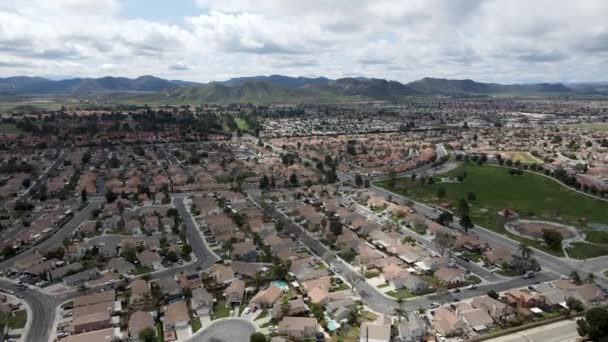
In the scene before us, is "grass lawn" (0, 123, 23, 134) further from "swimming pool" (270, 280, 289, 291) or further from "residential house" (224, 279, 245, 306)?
"swimming pool" (270, 280, 289, 291)

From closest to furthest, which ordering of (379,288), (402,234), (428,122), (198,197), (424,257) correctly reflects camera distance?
1. (379,288)
2. (424,257)
3. (402,234)
4. (198,197)
5. (428,122)

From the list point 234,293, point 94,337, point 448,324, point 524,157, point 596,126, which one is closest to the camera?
point 94,337

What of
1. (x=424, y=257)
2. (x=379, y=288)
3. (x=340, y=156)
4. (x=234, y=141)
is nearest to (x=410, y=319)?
(x=379, y=288)

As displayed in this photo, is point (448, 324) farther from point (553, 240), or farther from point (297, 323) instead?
point (553, 240)

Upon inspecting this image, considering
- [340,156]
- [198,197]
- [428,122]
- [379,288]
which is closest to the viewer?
[379,288]

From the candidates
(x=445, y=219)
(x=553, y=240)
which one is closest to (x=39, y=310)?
(x=445, y=219)

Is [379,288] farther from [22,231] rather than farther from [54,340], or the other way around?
[22,231]

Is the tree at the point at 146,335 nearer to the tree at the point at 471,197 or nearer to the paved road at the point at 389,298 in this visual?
the paved road at the point at 389,298
